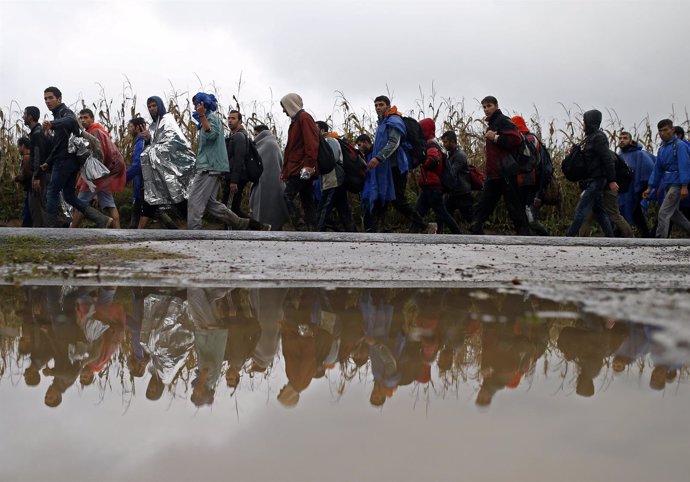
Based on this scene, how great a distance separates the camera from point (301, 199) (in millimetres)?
9562

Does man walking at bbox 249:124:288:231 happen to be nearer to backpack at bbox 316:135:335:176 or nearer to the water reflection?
backpack at bbox 316:135:335:176

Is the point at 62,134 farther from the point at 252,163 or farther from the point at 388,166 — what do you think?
the point at 388,166

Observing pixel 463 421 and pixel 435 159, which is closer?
pixel 463 421

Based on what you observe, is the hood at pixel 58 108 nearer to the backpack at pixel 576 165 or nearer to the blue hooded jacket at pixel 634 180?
the backpack at pixel 576 165

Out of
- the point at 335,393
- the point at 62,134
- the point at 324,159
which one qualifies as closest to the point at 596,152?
the point at 324,159

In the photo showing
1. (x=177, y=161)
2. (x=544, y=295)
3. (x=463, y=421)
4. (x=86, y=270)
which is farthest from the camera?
(x=177, y=161)

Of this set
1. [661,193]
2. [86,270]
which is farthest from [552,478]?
[661,193]

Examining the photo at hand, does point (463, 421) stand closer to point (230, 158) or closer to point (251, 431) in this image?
point (251, 431)

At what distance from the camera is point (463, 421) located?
2.26 meters

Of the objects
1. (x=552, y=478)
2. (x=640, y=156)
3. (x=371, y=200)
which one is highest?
(x=640, y=156)

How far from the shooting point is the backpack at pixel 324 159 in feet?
29.1

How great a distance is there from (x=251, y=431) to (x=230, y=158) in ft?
24.0

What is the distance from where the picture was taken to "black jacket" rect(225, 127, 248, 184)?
923cm

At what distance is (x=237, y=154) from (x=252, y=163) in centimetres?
22
